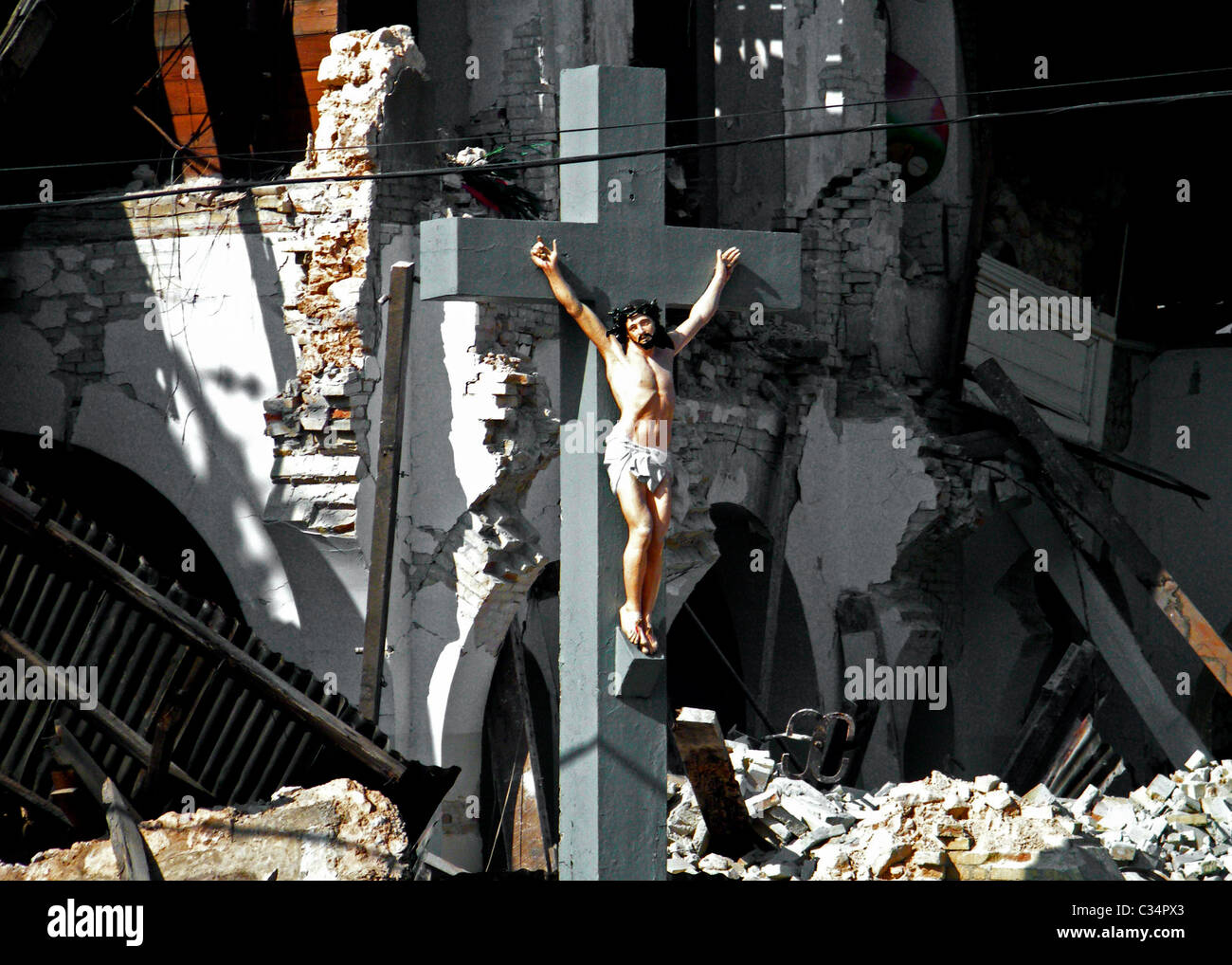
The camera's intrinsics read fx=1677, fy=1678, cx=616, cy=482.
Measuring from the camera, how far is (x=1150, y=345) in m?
16.2

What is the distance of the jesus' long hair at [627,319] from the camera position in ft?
21.3

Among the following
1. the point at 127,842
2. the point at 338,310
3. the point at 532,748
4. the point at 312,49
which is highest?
the point at 312,49

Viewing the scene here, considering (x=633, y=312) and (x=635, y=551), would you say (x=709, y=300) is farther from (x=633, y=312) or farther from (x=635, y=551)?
(x=635, y=551)

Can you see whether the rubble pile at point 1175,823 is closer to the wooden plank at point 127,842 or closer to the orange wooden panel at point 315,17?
the wooden plank at point 127,842

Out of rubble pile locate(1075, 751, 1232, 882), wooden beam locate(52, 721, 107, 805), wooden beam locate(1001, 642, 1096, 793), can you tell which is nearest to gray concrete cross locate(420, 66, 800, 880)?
wooden beam locate(52, 721, 107, 805)

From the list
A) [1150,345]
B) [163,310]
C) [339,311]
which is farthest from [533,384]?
[1150,345]

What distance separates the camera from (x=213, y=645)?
287 inches

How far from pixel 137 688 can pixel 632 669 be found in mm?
2443

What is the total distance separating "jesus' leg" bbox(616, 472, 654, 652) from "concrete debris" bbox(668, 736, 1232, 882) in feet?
4.77

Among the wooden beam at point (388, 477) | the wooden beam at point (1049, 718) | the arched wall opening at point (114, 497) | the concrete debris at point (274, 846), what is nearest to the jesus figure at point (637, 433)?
the concrete debris at point (274, 846)

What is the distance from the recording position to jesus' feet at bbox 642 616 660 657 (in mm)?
6410

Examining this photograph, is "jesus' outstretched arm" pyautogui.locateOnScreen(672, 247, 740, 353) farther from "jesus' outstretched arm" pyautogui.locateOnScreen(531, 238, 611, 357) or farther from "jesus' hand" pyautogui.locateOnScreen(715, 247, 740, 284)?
"jesus' outstretched arm" pyautogui.locateOnScreen(531, 238, 611, 357)

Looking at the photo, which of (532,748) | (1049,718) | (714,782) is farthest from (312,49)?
(1049,718)
